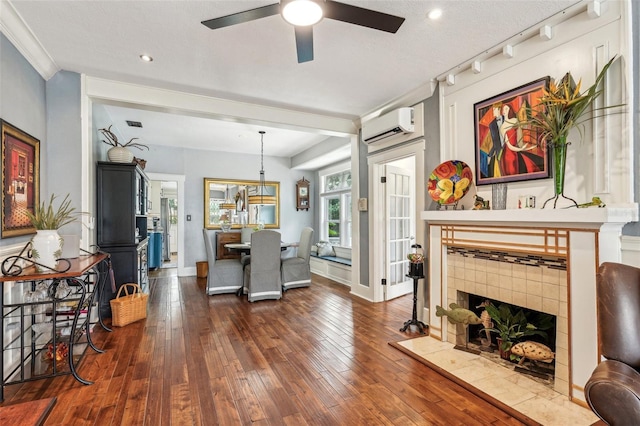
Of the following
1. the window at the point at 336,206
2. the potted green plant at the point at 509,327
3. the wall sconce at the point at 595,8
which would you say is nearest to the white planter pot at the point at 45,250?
the potted green plant at the point at 509,327

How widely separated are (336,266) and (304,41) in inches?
171

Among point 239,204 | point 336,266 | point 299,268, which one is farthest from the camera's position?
point 239,204

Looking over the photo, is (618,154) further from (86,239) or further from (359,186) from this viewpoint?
(86,239)

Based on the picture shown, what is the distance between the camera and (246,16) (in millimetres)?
1848

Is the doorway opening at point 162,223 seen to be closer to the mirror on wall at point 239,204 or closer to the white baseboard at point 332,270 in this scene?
the mirror on wall at point 239,204

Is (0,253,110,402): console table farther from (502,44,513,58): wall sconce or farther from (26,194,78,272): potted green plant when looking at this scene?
(502,44,513,58): wall sconce

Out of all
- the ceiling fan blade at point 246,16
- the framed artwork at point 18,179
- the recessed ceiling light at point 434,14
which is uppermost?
the recessed ceiling light at point 434,14

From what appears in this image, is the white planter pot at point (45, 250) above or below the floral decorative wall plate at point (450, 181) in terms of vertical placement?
below

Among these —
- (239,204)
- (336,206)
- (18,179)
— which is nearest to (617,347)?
(18,179)

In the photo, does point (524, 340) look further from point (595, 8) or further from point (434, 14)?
point (434, 14)

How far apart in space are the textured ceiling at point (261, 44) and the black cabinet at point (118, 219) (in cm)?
115

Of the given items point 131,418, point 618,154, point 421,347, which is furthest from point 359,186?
point 131,418

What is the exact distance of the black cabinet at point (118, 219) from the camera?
3.66m

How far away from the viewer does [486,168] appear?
279 centimetres
